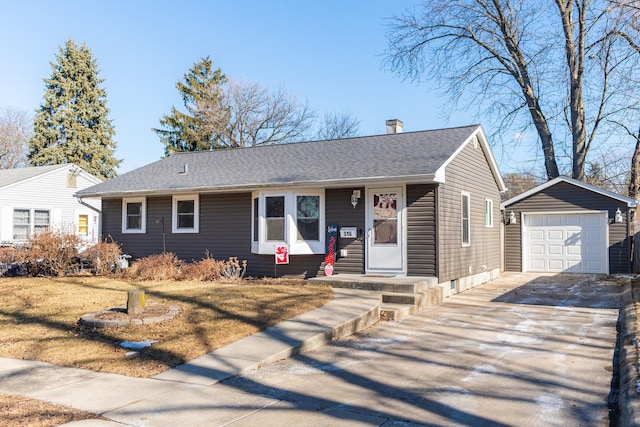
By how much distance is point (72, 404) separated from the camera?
4.35 metres

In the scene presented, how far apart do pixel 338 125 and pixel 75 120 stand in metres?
19.1

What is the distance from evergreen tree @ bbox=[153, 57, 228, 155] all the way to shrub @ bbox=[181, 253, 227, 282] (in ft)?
76.2

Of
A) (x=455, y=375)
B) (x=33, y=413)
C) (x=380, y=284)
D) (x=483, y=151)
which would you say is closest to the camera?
(x=33, y=413)

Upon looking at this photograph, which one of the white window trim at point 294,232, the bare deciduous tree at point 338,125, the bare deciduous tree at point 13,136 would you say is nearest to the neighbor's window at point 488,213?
the white window trim at point 294,232

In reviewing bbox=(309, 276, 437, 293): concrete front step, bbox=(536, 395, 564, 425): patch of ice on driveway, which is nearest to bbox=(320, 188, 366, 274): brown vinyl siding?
bbox=(309, 276, 437, 293): concrete front step

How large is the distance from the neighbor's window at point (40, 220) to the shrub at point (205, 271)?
13.0m

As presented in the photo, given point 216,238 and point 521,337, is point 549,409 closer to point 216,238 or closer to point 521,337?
point 521,337

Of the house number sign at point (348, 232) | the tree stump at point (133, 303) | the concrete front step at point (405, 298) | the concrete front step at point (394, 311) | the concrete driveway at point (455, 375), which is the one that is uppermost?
the house number sign at point (348, 232)

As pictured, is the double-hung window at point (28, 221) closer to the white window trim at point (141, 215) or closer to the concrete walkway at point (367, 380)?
the white window trim at point (141, 215)

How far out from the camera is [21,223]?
2181 centimetres

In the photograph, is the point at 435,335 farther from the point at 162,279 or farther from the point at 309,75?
the point at 309,75

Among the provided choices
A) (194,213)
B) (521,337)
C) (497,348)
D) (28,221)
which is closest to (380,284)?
(521,337)

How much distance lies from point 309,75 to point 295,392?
83.1 feet

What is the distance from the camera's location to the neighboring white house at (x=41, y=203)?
69.5 feet
